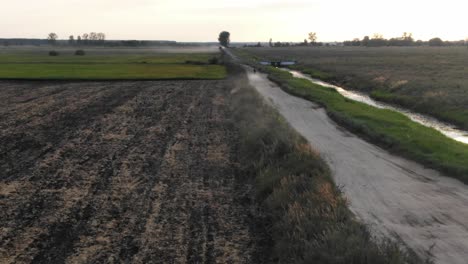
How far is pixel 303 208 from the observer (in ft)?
36.1

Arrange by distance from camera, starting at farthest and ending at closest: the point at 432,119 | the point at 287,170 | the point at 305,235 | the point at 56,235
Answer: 1. the point at 432,119
2. the point at 287,170
3. the point at 56,235
4. the point at 305,235

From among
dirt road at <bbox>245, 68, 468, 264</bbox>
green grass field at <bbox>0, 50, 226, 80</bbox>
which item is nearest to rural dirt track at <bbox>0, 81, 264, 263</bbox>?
dirt road at <bbox>245, 68, 468, 264</bbox>

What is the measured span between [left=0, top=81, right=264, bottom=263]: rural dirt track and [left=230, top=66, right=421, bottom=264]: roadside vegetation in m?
0.63

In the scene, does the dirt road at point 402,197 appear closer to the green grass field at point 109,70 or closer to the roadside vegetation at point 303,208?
the roadside vegetation at point 303,208

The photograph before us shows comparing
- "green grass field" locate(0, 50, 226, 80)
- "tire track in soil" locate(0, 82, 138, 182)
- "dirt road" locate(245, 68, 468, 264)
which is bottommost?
"dirt road" locate(245, 68, 468, 264)

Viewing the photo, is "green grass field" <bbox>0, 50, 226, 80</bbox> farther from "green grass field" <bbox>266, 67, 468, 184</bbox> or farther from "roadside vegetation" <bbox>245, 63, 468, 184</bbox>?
"green grass field" <bbox>266, 67, 468, 184</bbox>

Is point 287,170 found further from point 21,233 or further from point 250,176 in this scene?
point 21,233

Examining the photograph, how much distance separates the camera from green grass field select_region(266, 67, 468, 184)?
17286 mm

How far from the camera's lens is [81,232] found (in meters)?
10.6

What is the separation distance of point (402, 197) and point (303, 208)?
4.26 meters

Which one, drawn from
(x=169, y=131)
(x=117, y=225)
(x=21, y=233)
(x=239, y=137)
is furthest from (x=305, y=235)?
(x=169, y=131)

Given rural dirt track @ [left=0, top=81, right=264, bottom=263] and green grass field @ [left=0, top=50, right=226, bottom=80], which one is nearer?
rural dirt track @ [left=0, top=81, right=264, bottom=263]

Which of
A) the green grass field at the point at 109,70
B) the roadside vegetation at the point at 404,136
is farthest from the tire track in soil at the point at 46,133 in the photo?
the green grass field at the point at 109,70

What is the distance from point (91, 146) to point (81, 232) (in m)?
9.47
